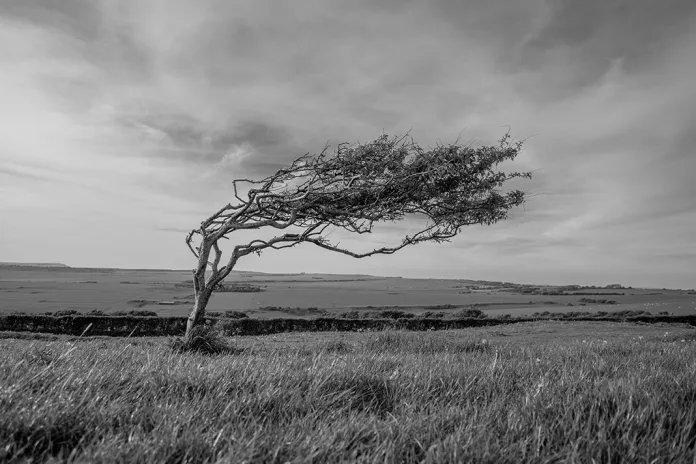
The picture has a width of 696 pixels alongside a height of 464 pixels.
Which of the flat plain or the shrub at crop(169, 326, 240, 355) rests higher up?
the flat plain

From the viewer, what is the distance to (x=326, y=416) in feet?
10.3

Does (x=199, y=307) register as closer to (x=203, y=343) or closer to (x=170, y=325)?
(x=203, y=343)

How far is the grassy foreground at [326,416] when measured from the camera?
2.51 metres

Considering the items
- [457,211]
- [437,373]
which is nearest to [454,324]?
[457,211]

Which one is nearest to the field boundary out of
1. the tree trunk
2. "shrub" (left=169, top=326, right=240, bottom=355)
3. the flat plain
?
the tree trunk

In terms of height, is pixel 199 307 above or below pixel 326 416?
below

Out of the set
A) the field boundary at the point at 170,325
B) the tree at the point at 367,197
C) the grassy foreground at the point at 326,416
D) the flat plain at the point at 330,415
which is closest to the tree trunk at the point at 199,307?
the tree at the point at 367,197

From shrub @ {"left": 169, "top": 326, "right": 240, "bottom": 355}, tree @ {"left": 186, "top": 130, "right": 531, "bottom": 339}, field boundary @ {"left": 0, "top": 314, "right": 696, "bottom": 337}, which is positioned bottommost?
field boundary @ {"left": 0, "top": 314, "right": 696, "bottom": 337}

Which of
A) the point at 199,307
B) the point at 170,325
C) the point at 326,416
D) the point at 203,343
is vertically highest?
the point at 326,416

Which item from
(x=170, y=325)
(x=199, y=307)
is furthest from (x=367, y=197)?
(x=170, y=325)

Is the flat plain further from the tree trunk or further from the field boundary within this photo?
the field boundary

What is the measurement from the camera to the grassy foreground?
251 centimetres

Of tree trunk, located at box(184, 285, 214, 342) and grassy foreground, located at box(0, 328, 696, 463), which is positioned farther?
tree trunk, located at box(184, 285, 214, 342)

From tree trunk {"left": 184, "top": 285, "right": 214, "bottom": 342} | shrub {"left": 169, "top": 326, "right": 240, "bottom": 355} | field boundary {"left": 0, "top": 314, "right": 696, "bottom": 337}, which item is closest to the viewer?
shrub {"left": 169, "top": 326, "right": 240, "bottom": 355}
